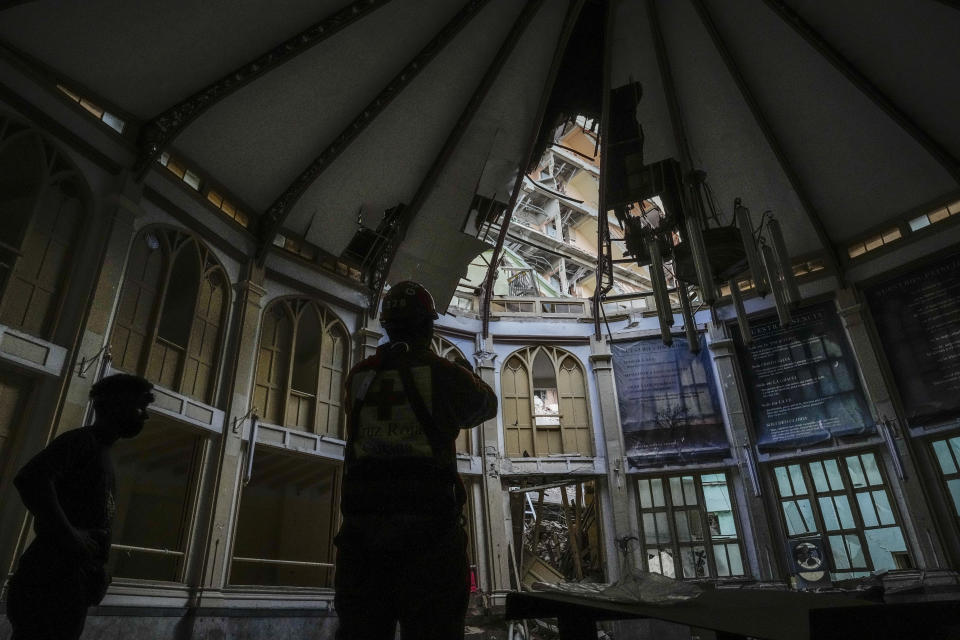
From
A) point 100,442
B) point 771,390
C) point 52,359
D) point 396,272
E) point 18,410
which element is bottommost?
point 100,442

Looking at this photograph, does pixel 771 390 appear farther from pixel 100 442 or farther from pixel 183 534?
pixel 100 442

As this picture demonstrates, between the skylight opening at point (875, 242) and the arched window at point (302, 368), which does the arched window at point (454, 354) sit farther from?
the skylight opening at point (875, 242)

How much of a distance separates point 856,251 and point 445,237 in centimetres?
1039

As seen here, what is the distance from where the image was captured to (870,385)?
1367 cm

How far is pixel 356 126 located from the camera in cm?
1173

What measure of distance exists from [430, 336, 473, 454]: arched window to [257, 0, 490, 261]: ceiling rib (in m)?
4.93

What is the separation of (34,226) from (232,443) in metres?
4.87

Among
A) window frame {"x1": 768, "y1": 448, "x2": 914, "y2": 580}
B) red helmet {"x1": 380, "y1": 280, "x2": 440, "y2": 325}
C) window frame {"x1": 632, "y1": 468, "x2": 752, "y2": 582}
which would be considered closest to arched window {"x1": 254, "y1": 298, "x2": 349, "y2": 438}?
window frame {"x1": 632, "y1": 468, "x2": 752, "y2": 582}

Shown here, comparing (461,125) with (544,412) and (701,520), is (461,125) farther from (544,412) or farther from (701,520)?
(701,520)

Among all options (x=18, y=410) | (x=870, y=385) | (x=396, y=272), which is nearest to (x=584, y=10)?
(x=396, y=272)

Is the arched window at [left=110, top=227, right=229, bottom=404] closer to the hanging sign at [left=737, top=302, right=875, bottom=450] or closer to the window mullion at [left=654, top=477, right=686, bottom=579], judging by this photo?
the window mullion at [left=654, top=477, right=686, bottom=579]

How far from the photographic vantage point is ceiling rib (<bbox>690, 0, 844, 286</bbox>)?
10773 mm

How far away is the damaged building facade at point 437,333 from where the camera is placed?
9.34 metres

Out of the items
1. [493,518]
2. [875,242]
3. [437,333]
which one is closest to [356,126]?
[437,333]
